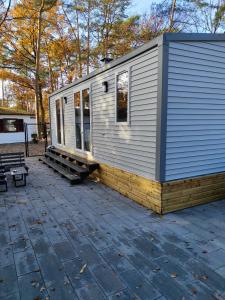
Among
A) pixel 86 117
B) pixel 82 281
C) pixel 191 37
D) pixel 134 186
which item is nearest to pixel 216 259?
pixel 82 281

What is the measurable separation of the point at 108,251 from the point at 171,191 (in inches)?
63.4

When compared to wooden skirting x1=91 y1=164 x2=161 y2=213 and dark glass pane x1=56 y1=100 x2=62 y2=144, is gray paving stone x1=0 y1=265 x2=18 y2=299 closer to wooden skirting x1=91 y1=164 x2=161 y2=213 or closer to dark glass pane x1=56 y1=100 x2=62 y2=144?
wooden skirting x1=91 y1=164 x2=161 y2=213

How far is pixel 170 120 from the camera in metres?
3.55

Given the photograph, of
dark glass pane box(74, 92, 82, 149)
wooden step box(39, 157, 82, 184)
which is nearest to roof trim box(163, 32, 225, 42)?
wooden step box(39, 157, 82, 184)

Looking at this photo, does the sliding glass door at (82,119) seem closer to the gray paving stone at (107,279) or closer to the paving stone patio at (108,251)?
the paving stone patio at (108,251)

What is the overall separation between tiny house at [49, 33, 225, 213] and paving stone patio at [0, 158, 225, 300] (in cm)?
43

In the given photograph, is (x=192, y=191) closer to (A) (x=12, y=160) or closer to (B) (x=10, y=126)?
(A) (x=12, y=160)

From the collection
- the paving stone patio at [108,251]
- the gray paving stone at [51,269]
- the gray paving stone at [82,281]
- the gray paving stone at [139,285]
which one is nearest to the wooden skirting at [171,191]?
the paving stone patio at [108,251]

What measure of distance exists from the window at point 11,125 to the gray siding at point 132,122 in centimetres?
1207

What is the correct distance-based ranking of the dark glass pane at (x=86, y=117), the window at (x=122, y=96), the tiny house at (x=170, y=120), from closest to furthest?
the tiny house at (x=170, y=120), the window at (x=122, y=96), the dark glass pane at (x=86, y=117)

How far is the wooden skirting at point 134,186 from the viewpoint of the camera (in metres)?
3.77

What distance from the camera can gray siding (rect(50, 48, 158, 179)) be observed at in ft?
12.2

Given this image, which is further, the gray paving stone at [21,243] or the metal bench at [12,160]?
the metal bench at [12,160]

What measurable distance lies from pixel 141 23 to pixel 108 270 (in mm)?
16597
